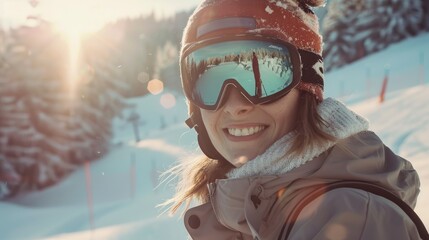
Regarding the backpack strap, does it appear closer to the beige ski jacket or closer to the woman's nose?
the beige ski jacket

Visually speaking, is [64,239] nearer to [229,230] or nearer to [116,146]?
[229,230]

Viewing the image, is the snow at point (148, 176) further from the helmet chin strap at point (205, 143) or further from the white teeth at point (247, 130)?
the white teeth at point (247, 130)

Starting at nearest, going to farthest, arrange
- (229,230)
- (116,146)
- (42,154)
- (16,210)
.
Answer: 1. (229,230)
2. (16,210)
3. (42,154)
4. (116,146)

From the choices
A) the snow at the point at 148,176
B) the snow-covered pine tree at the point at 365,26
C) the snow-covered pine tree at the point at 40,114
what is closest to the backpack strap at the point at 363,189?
the snow at the point at 148,176

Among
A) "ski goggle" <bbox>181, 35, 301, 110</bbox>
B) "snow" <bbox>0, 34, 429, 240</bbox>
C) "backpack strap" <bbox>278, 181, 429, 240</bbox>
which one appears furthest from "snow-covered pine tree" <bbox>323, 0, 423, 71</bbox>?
"backpack strap" <bbox>278, 181, 429, 240</bbox>

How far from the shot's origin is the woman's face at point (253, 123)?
79.3 inches

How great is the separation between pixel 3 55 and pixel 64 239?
11386mm

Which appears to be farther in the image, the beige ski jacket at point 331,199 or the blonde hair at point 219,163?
the blonde hair at point 219,163

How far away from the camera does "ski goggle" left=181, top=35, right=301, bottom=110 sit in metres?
2.03

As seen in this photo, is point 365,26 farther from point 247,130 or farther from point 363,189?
point 363,189

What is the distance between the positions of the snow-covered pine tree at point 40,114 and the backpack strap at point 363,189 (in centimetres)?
1681

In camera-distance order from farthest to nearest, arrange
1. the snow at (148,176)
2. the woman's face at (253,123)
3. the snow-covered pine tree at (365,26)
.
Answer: the snow-covered pine tree at (365,26) < the snow at (148,176) < the woman's face at (253,123)

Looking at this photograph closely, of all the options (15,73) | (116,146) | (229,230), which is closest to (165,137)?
(116,146)

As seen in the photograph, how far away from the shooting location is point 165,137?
24.4 m
